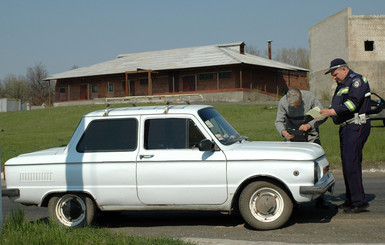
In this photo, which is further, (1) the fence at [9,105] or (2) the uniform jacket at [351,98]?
(1) the fence at [9,105]

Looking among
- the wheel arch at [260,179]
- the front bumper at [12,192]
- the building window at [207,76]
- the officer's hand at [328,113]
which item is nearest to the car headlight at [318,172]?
the wheel arch at [260,179]

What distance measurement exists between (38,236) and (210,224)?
2.50 meters

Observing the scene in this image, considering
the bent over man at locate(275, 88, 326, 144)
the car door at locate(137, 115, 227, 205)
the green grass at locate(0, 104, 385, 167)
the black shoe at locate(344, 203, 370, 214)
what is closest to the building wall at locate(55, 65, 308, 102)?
the green grass at locate(0, 104, 385, 167)

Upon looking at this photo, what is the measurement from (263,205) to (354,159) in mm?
1700

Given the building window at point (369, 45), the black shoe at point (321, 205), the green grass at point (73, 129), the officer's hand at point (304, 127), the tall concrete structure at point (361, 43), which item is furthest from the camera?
the building window at point (369, 45)

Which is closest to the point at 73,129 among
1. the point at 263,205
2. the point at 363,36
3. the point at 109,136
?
the point at 109,136

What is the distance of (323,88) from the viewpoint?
4662 centimetres

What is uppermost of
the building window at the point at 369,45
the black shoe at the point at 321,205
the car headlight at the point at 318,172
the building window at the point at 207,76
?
the building window at the point at 369,45

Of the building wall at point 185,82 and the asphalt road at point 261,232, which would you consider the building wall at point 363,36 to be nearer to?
the building wall at point 185,82

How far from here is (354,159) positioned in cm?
721

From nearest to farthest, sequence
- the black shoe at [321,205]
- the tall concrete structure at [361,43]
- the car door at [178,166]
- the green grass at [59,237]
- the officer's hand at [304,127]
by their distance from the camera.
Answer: the green grass at [59,237] → the car door at [178,166] → the black shoe at [321,205] → the officer's hand at [304,127] → the tall concrete structure at [361,43]

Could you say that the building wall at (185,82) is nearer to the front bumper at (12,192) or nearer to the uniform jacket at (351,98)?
the uniform jacket at (351,98)

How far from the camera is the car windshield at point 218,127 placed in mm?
6961

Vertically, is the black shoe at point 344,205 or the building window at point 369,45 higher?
the building window at point 369,45
